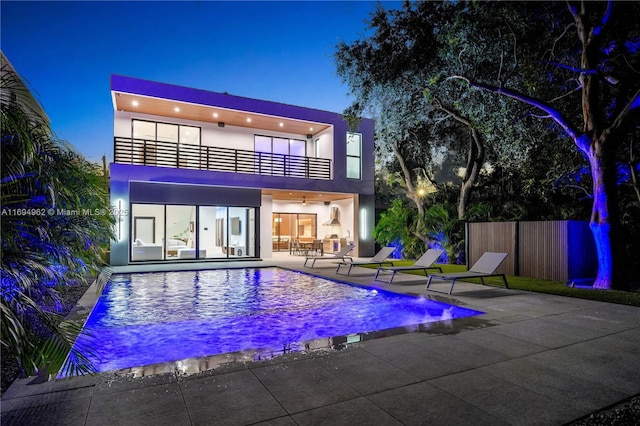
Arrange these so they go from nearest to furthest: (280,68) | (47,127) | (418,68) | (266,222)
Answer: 1. (47,127)
2. (418,68)
3. (266,222)
4. (280,68)

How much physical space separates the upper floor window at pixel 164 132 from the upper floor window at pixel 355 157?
753 cm

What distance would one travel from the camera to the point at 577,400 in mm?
3195

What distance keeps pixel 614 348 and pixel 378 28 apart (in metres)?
13.6

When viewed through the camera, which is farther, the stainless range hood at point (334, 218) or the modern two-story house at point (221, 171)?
the stainless range hood at point (334, 218)

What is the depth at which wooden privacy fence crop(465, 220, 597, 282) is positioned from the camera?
10.5 metres

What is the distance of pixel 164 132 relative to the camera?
1773cm

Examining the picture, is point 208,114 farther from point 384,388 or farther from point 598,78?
point 384,388

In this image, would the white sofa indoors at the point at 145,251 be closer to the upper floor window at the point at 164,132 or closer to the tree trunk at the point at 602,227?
the upper floor window at the point at 164,132

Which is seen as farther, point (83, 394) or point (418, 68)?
point (418, 68)

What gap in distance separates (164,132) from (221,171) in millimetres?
3613

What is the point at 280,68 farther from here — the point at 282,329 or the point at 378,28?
the point at 282,329

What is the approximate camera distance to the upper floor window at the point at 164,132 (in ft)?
56.6

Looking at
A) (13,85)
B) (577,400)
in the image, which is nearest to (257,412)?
(577,400)

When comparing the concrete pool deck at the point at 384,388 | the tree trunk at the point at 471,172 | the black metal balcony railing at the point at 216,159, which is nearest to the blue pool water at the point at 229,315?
the concrete pool deck at the point at 384,388
